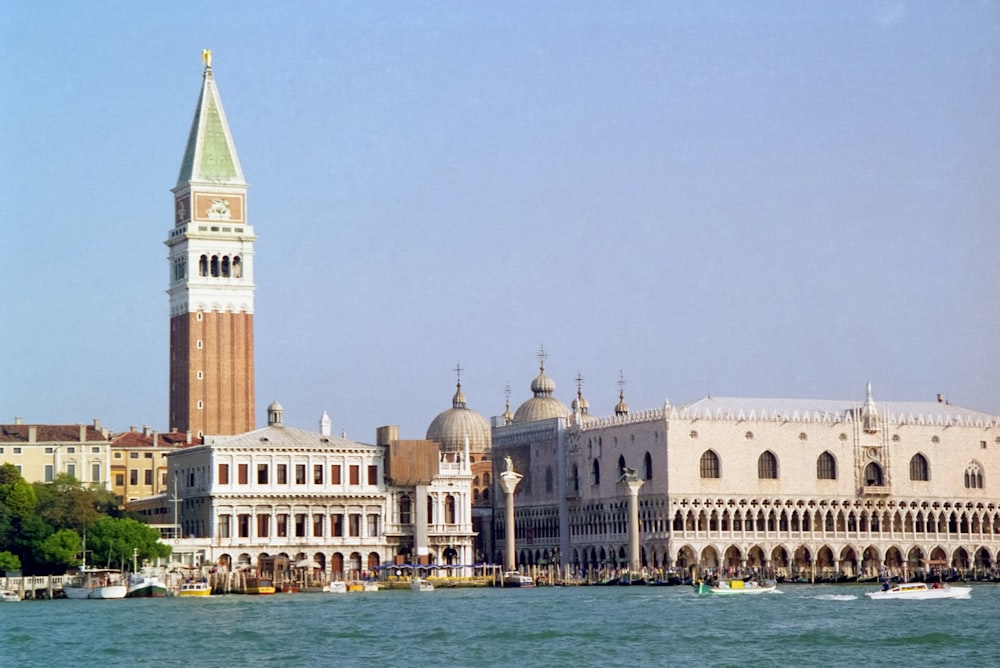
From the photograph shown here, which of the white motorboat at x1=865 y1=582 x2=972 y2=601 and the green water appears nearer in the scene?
the green water

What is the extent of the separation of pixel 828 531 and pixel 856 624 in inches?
1712

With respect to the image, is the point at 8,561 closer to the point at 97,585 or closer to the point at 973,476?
the point at 97,585

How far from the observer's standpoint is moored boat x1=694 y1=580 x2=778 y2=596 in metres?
89.4

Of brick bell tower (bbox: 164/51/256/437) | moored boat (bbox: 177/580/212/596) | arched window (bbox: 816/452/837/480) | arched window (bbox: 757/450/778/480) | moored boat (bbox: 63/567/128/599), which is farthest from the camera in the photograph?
brick bell tower (bbox: 164/51/256/437)

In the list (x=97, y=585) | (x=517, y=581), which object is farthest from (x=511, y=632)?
(x=517, y=581)

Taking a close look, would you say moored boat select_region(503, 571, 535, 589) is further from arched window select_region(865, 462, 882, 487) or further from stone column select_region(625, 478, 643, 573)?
arched window select_region(865, 462, 882, 487)

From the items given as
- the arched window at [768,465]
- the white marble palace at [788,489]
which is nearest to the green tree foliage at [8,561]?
the white marble palace at [788,489]

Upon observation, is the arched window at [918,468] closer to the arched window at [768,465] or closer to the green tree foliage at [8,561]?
the arched window at [768,465]

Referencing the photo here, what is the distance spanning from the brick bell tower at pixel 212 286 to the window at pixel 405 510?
17097 millimetres

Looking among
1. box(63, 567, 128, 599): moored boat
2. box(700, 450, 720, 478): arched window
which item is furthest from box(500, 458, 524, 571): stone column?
box(63, 567, 128, 599): moored boat

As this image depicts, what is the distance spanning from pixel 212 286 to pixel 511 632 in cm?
6274

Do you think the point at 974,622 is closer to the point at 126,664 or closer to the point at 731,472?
the point at 126,664

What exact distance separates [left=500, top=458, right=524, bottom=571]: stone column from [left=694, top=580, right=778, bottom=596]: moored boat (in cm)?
1991

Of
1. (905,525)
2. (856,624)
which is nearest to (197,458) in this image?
(905,525)
